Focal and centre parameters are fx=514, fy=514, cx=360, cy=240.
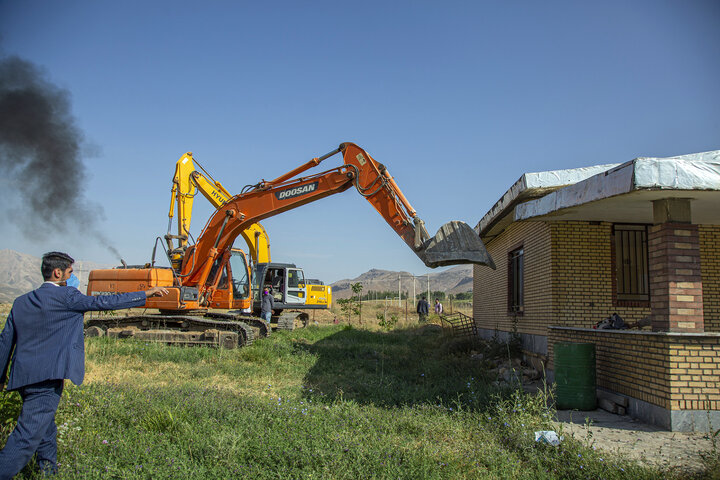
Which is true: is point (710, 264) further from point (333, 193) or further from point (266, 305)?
point (266, 305)

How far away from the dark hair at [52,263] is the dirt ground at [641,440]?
4.70 m

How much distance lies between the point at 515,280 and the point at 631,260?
11.3ft

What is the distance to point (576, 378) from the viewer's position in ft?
22.6

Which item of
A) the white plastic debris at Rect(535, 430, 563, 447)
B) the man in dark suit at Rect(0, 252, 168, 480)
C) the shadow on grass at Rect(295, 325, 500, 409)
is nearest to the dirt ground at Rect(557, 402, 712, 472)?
the white plastic debris at Rect(535, 430, 563, 447)

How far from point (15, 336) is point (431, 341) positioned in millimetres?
12365

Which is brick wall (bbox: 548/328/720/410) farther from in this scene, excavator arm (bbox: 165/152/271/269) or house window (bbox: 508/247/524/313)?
excavator arm (bbox: 165/152/271/269)

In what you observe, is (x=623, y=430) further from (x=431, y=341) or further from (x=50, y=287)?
(x=431, y=341)

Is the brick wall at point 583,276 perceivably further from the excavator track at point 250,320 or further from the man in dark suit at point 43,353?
the excavator track at point 250,320

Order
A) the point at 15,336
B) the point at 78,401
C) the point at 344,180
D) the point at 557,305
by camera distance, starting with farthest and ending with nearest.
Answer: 1. the point at 344,180
2. the point at 557,305
3. the point at 78,401
4. the point at 15,336

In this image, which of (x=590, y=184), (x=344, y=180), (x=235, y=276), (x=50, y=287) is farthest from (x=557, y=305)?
(x=235, y=276)

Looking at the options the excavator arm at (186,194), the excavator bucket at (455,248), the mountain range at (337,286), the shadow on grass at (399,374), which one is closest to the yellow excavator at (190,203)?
the excavator arm at (186,194)

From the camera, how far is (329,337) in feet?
51.4

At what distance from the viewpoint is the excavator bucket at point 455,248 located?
25.2 feet

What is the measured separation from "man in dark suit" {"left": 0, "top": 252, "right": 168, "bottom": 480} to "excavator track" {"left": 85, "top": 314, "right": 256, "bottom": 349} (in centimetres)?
795
